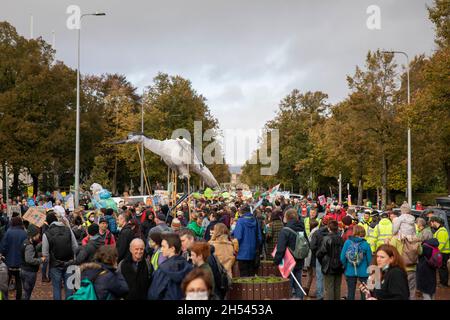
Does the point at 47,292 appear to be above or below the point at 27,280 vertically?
below

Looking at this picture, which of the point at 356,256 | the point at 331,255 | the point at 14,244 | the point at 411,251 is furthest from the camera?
the point at 14,244

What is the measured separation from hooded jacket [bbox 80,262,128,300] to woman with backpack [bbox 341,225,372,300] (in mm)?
4860

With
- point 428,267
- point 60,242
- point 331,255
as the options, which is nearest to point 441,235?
point 428,267

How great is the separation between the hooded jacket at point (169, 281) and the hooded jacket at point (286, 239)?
417 cm

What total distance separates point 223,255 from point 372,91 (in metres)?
31.7

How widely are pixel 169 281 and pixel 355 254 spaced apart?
4692 millimetres

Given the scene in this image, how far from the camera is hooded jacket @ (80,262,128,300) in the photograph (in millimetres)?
5934

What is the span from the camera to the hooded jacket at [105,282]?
5.93 meters

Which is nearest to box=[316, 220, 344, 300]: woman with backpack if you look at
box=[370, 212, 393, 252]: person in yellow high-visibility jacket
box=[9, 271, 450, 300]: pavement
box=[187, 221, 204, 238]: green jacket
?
box=[9, 271, 450, 300]: pavement

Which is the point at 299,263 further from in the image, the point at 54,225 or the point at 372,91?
the point at 372,91

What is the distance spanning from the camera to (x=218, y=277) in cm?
711

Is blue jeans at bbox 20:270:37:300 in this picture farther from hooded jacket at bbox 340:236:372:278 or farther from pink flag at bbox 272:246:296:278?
hooded jacket at bbox 340:236:372:278

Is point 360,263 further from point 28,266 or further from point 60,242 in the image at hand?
point 28,266

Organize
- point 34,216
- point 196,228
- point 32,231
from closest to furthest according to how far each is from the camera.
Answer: point 34,216 < point 32,231 < point 196,228
